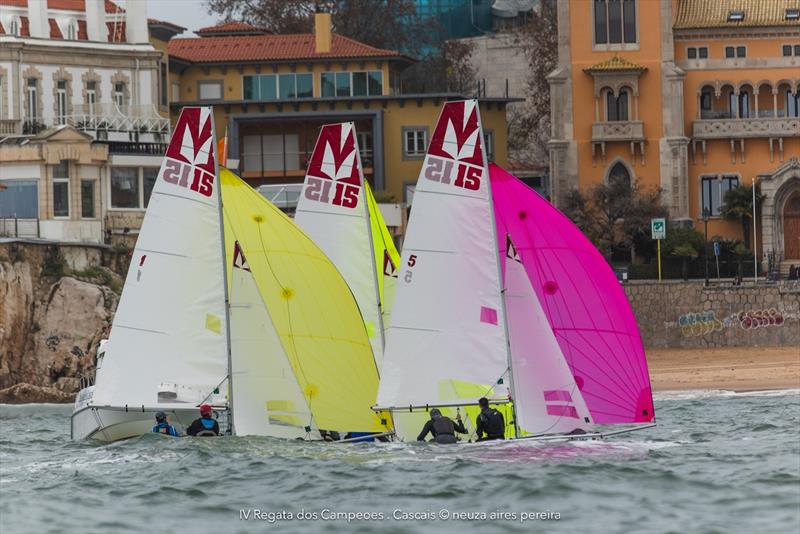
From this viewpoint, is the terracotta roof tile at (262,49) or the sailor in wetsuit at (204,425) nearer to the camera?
the sailor in wetsuit at (204,425)

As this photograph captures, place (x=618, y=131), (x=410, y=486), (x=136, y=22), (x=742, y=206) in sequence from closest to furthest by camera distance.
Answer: (x=410, y=486) < (x=136, y=22) < (x=742, y=206) < (x=618, y=131)

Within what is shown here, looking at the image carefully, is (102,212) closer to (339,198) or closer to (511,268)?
(339,198)

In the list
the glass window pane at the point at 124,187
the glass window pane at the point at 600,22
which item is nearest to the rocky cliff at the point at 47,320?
the glass window pane at the point at 124,187

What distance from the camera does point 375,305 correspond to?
143 ft

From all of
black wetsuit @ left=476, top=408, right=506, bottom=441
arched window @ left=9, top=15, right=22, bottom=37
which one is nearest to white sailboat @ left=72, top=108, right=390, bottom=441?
black wetsuit @ left=476, top=408, right=506, bottom=441

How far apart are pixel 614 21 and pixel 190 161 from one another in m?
49.2

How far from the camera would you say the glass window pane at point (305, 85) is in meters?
91.6

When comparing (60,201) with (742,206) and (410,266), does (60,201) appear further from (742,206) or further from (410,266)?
(410,266)

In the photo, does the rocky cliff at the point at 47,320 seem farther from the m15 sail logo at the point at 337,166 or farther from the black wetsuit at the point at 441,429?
the black wetsuit at the point at 441,429

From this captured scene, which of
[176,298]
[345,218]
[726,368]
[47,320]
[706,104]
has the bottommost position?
[726,368]

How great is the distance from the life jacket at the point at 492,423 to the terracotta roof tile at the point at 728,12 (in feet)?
177

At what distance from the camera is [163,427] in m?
40.0

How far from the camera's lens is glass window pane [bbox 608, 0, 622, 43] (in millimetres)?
87062

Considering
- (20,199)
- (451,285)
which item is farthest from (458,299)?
(20,199)
